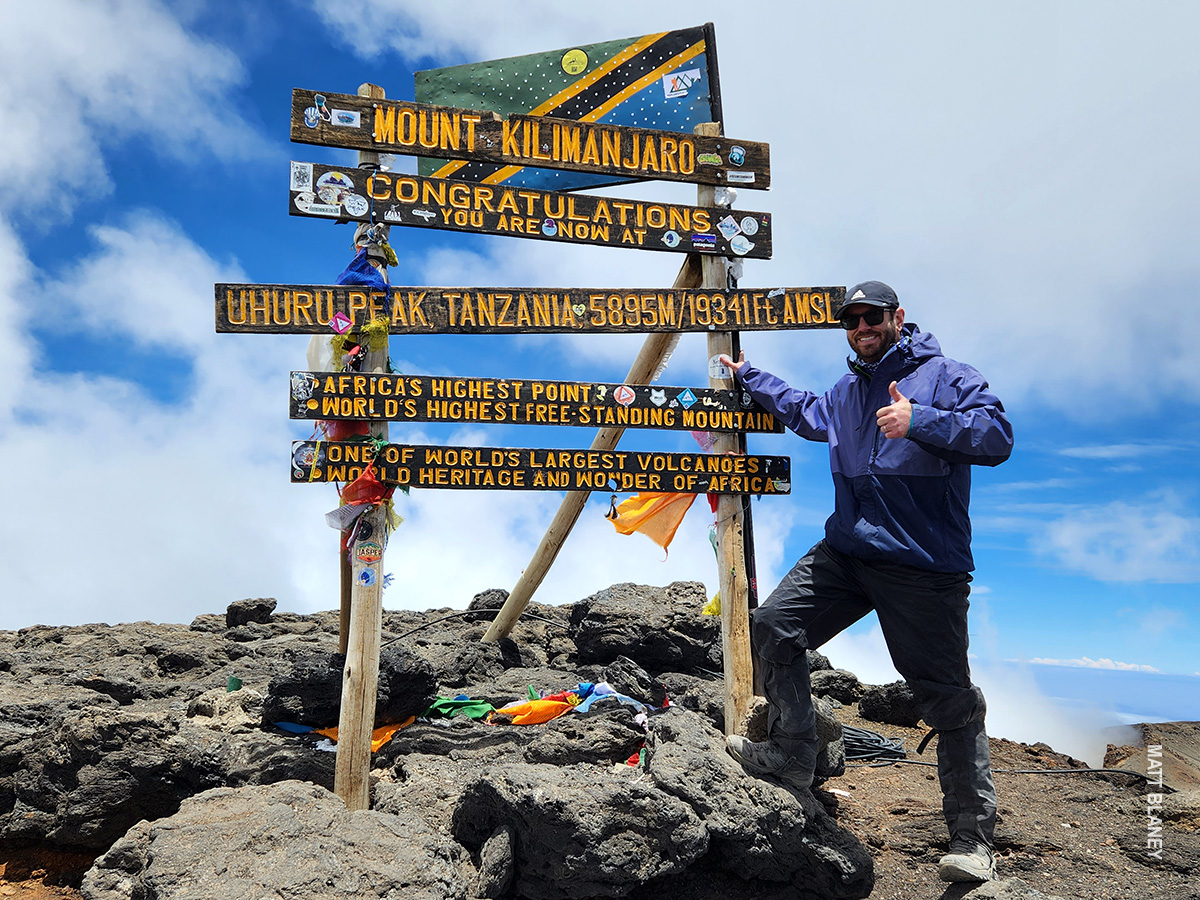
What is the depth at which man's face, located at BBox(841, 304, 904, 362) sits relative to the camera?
494 centimetres

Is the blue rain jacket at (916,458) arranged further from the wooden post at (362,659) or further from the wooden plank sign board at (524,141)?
the wooden post at (362,659)

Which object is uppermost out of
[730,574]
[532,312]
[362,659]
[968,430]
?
[532,312]

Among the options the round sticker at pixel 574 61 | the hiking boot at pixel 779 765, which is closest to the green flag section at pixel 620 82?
the round sticker at pixel 574 61

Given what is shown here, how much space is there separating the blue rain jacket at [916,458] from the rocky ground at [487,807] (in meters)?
1.42

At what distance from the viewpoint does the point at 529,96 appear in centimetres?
643

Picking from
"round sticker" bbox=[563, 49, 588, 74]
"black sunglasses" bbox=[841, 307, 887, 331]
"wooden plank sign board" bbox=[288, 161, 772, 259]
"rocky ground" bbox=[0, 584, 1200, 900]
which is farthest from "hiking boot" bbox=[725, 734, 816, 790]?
"round sticker" bbox=[563, 49, 588, 74]

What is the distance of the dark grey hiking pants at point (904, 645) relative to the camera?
461 cm

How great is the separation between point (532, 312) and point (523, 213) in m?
0.67

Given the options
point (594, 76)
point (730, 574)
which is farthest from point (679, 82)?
point (730, 574)

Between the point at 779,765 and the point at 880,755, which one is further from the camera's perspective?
the point at 880,755

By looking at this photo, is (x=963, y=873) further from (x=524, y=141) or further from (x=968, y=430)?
(x=524, y=141)

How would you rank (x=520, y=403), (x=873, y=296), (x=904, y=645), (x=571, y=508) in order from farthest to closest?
1. (x=571, y=508)
2. (x=520, y=403)
3. (x=873, y=296)
4. (x=904, y=645)

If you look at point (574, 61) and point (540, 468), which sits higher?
point (574, 61)

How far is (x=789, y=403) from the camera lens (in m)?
5.68
